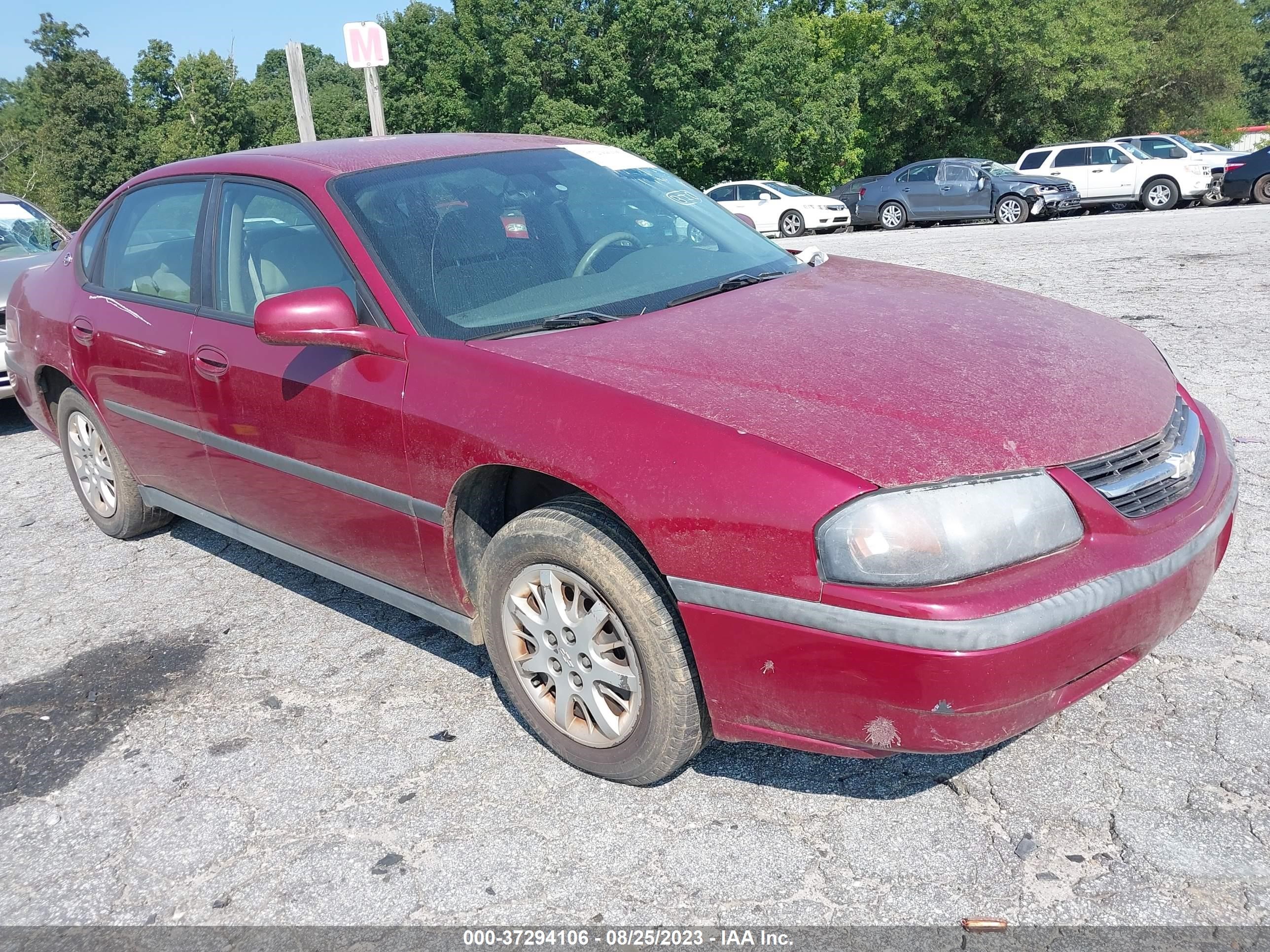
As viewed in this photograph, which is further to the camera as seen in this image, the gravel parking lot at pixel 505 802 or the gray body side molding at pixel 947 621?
the gravel parking lot at pixel 505 802

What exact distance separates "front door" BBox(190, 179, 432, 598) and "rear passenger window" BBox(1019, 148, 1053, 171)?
2200 cm

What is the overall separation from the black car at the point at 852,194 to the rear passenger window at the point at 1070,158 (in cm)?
405

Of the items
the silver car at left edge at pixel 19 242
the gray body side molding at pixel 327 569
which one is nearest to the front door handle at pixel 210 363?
the gray body side molding at pixel 327 569

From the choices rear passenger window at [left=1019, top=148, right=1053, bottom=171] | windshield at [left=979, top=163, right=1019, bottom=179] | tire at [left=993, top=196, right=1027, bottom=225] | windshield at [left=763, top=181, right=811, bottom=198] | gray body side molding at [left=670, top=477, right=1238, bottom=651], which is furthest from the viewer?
windshield at [left=763, top=181, right=811, bottom=198]

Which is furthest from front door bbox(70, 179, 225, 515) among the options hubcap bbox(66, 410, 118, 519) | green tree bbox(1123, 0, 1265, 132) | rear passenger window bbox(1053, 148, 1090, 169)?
green tree bbox(1123, 0, 1265, 132)

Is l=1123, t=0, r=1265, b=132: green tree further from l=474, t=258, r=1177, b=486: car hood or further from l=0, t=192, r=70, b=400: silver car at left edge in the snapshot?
l=474, t=258, r=1177, b=486: car hood

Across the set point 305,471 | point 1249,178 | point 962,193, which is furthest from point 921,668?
point 962,193

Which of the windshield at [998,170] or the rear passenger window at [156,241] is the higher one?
the rear passenger window at [156,241]

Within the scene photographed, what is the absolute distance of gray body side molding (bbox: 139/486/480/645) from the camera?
3135mm

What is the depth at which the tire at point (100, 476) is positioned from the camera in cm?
463

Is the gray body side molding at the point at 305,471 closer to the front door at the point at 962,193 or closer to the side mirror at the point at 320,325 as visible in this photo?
the side mirror at the point at 320,325

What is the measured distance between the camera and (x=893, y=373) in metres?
2.59

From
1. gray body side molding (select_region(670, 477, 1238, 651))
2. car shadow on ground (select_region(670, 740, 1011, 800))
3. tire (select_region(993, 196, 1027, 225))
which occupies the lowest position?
car shadow on ground (select_region(670, 740, 1011, 800))

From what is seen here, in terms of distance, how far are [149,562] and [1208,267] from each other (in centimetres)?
1005
